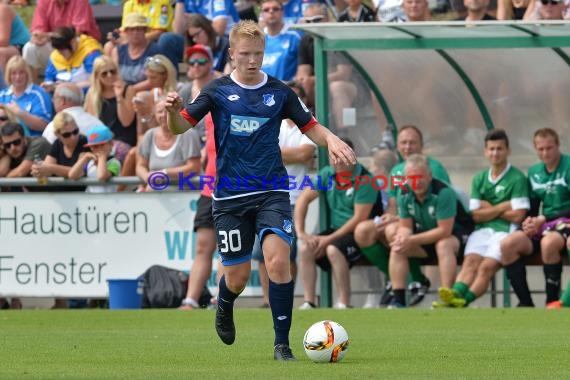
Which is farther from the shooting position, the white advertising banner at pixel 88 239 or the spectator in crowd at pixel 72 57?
the spectator in crowd at pixel 72 57

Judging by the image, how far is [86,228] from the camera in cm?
1684

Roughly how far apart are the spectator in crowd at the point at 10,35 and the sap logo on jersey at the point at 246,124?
38.0 feet

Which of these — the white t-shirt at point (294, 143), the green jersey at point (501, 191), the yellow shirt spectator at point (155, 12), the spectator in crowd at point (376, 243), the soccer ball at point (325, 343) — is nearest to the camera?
the soccer ball at point (325, 343)

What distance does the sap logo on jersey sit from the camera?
927cm

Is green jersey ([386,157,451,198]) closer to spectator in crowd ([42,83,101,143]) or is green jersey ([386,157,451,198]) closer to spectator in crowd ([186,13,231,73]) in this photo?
spectator in crowd ([186,13,231,73])

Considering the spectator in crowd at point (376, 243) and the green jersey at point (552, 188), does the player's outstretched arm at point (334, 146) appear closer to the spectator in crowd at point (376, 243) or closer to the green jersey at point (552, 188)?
the spectator in crowd at point (376, 243)

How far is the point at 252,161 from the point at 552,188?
7.02 m

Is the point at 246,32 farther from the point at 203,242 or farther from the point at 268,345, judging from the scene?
the point at 203,242

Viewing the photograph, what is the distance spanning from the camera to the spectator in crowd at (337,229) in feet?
52.5

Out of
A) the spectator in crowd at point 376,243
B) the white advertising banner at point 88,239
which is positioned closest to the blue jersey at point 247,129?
the spectator in crowd at point 376,243

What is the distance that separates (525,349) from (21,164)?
9.19 meters

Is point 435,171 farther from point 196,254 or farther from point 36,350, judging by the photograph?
point 36,350

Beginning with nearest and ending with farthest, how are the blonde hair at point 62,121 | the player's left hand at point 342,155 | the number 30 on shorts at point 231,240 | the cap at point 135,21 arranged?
the player's left hand at point 342,155 → the number 30 on shorts at point 231,240 → the blonde hair at point 62,121 → the cap at point 135,21

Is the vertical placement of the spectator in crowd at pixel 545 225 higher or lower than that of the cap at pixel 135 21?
lower
